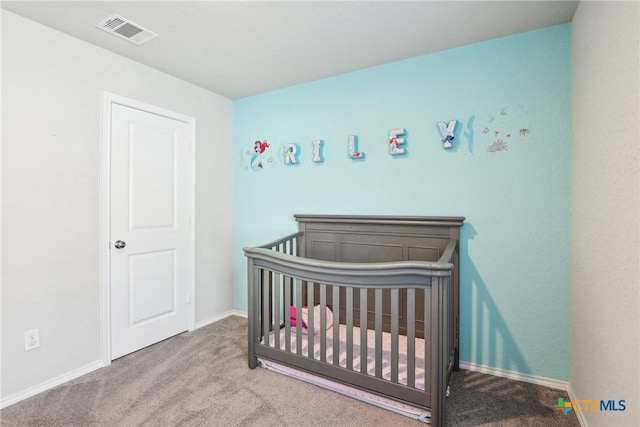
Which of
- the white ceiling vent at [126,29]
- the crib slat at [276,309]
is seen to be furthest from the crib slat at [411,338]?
the white ceiling vent at [126,29]

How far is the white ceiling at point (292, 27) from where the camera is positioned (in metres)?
1.73

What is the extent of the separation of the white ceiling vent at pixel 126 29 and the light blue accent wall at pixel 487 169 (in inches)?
53.4

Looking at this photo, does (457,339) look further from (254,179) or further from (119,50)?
(119,50)

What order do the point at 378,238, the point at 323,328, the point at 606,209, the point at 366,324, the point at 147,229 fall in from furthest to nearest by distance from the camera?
the point at 147,229 → the point at 378,238 → the point at 323,328 → the point at 366,324 → the point at 606,209

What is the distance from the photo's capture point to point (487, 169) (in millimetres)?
2086

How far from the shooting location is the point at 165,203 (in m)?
2.67

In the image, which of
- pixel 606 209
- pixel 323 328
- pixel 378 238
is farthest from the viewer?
pixel 378 238

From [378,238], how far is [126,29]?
2203mm

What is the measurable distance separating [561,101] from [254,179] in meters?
2.50

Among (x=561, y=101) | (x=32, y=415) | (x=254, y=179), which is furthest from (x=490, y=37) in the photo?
(x=32, y=415)

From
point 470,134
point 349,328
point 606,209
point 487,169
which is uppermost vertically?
point 470,134

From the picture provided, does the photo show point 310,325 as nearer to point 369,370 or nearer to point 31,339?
point 369,370

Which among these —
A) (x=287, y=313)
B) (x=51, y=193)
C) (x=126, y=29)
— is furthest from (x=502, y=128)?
(x=51, y=193)

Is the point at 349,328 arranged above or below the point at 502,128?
below
